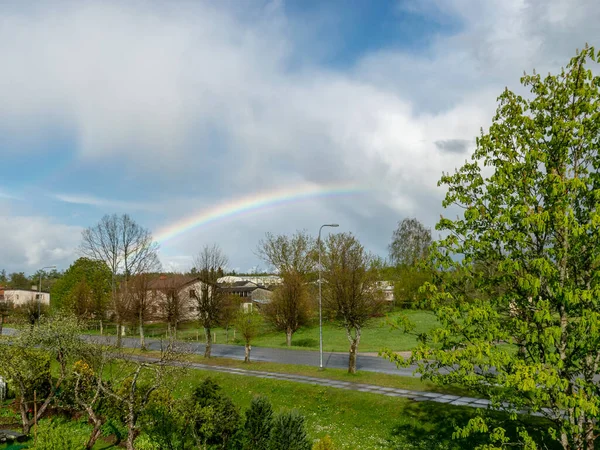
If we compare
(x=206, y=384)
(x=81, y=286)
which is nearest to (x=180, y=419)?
(x=206, y=384)

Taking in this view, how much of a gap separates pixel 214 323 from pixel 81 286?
31.3 m

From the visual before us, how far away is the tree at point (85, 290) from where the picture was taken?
186ft

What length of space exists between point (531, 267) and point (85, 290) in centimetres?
6093

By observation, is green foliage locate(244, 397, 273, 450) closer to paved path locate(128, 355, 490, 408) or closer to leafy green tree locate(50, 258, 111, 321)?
paved path locate(128, 355, 490, 408)

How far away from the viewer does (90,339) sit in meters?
22.4

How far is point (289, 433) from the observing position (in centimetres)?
1452

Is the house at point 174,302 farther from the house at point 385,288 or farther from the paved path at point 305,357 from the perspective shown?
the house at point 385,288

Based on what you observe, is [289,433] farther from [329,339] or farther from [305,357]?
[329,339]

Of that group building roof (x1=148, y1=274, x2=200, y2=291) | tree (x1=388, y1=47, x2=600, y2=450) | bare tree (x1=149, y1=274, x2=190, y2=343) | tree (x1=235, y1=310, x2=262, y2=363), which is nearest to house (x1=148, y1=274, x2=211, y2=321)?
bare tree (x1=149, y1=274, x2=190, y2=343)

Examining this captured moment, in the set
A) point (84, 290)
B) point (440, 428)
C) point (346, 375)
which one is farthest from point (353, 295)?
point (84, 290)

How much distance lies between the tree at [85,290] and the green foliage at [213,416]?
37474 mm

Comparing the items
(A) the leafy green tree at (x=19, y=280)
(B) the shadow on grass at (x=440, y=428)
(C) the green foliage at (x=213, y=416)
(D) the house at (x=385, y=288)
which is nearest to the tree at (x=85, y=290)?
(D) the house at (x=385, y=288)

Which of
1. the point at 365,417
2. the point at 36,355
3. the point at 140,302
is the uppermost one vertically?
the point at 140,302

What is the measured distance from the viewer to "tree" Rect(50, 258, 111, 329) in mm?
56778
